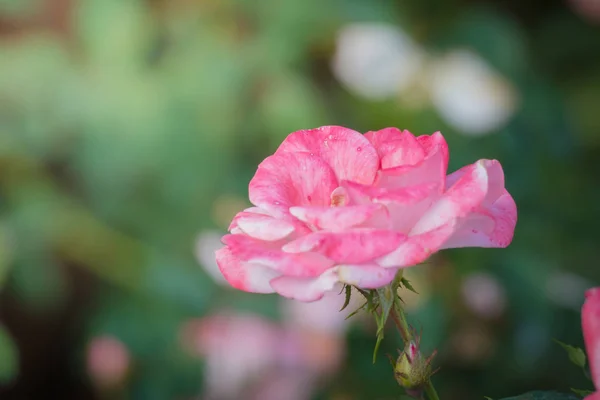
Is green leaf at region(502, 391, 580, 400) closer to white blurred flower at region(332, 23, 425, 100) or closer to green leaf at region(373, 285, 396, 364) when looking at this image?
green leaf at region(373, 285, 396, 364)

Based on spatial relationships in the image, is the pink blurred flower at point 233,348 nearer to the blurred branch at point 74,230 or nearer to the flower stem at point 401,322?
the blurred branch at point 74,230

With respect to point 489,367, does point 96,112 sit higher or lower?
higher

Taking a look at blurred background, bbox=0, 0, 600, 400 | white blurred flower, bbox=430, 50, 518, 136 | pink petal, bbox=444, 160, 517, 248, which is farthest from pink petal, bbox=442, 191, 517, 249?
white blurred flower, bbox=430, 50, 518, 136

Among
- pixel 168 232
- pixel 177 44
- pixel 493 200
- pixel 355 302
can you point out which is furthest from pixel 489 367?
pixel 493 200

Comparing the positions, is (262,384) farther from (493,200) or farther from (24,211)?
(493,200)

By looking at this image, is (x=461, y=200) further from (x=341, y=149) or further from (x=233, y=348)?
(x=233, y=348)

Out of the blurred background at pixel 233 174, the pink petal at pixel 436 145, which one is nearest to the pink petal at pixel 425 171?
the pink petal at pixel 436 145

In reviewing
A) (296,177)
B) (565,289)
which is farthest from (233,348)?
(296,177)
